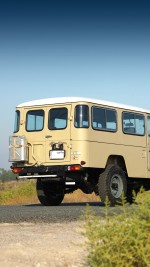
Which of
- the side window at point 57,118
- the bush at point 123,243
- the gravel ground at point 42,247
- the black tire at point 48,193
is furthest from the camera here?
the black tire at point 48,193

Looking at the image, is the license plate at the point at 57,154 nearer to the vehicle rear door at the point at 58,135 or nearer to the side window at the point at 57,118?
the vehicle rear door at the point at 58,135

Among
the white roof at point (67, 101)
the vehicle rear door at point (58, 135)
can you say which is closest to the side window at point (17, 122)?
the white roof at point (67, 101)

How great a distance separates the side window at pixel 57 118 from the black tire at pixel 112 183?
1.58 meters

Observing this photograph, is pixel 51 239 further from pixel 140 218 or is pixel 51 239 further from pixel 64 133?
pixel 64 133

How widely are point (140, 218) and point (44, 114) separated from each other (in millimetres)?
9233

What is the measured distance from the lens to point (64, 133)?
1323cm

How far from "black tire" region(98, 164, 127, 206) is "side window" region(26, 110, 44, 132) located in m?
2.07

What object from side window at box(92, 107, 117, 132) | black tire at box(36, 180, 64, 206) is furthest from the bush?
black tire at box(36, 180, 64, 206)

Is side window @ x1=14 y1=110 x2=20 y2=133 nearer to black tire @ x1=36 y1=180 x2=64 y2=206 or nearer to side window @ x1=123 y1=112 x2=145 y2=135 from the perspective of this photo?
black tire @ x1=36 y1=180 x2=64 y2=206

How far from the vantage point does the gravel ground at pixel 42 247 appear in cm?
556

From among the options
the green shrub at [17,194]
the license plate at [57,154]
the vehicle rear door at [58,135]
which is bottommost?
the green shrub at [17,194]

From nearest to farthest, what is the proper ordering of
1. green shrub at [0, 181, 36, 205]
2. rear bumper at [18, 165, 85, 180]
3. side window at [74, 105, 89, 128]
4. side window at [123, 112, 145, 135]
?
side window at [74, 105, 89, 128] → rear bumper at [18, 165, 85, 180] → side window at [123, 112, 145, 135] → green shrub at [0, 181, 36, 205]

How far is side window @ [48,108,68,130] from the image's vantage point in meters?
13.4

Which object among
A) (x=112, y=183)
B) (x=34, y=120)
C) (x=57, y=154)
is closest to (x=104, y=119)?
(x=57, y=154)
